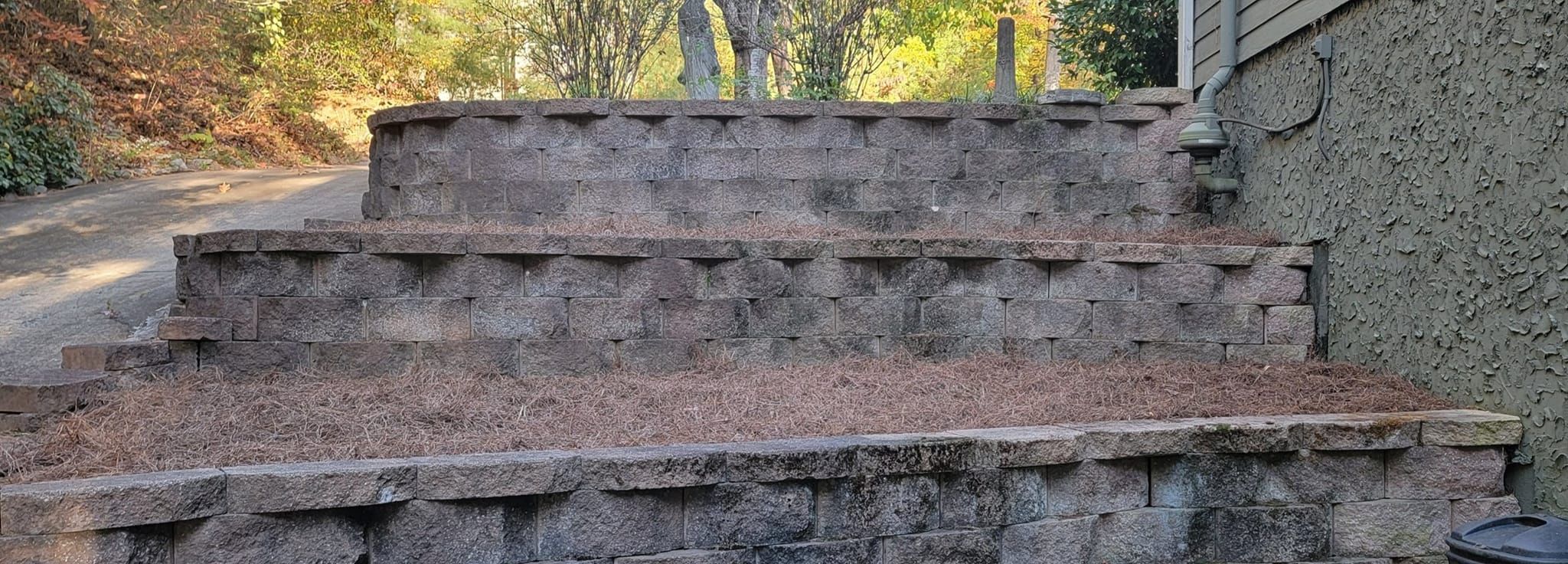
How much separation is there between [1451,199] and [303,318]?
197 inches

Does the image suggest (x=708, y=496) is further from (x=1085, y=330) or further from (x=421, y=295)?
(x=1085, y=330)

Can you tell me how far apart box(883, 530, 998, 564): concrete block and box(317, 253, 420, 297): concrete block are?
2.61m

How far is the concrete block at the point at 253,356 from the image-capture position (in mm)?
4836

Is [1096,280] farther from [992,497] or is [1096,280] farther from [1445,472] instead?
[992,497]

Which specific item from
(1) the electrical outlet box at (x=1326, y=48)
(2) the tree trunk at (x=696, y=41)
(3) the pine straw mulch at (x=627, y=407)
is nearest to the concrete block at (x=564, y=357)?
(3) the pine straw mulch at (x=627, y=407)

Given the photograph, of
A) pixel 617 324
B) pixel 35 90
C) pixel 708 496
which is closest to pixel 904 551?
pixel 708 496

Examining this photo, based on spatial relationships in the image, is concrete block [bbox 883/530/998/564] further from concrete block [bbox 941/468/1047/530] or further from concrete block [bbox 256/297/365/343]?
concrete block [bbox 256/297/365/343]

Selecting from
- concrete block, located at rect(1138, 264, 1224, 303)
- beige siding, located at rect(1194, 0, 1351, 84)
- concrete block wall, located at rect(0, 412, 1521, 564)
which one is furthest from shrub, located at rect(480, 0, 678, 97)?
concrete block wall, located at rect(0, 412, 1521, 564)

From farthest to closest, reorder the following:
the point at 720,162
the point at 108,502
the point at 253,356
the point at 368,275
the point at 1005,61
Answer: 1. the point at 1005,61
2. the point at 720,162
3. the point at 368,275
4. the point at 253,356
5. the point at 108,502

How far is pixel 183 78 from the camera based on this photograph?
560 inches

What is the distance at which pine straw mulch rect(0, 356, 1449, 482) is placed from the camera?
12.3 feet

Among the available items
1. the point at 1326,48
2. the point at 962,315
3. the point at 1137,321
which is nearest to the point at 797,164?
the point at 962,315

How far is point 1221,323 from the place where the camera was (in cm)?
541

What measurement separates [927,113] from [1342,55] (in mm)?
2272
